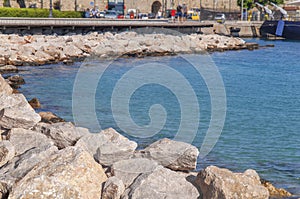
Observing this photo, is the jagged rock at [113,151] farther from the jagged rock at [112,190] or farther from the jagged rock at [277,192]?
the jagged rock at [277,192]

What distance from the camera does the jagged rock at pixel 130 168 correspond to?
356 inches

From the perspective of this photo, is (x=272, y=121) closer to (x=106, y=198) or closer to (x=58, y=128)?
(x=58, y=128)

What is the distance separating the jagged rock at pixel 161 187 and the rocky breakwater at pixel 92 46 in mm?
17714

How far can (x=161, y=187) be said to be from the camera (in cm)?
852

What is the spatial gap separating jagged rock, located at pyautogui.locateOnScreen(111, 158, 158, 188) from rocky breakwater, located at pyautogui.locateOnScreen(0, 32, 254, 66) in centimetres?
1689

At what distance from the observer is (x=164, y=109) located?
18922 millimetres

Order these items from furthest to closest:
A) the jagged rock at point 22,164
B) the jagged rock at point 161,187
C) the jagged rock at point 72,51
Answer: the jagged rock at point 72,51, the jagged rock at point 22,164, the jagged rock at point 161,187

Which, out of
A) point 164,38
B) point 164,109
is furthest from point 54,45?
point 164,109

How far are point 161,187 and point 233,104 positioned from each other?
40.4 feet

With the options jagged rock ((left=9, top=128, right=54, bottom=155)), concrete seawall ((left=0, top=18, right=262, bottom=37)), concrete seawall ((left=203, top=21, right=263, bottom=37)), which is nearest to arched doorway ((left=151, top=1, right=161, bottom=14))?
concrete seawall ((left=203, top=21, right=263, bottom=37))

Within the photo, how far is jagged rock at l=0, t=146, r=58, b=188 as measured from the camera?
874 cm

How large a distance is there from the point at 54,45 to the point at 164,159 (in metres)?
23.4

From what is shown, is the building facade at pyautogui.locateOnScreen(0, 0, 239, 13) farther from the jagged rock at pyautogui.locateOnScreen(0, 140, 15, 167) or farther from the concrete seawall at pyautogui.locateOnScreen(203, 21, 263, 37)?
the jagged rock at pyautogui.locateOnScreen(0, 140, 15, 167)

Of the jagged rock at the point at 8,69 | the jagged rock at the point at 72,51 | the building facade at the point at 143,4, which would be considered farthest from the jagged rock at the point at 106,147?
the building facade at the point at 143,4
